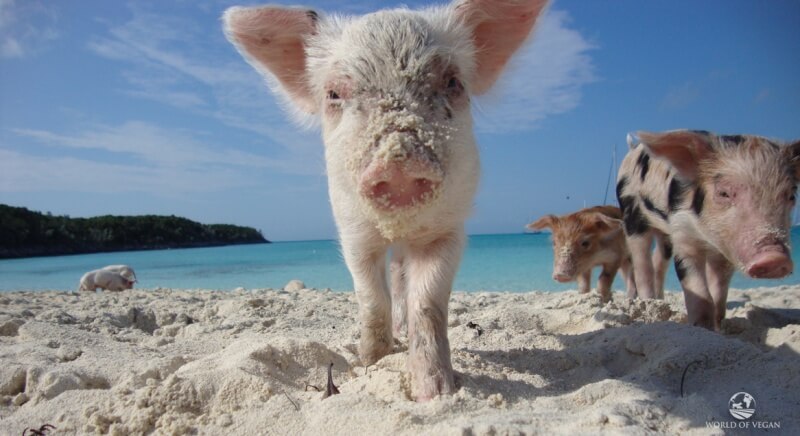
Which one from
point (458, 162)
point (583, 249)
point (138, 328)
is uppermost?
point (458, 162)

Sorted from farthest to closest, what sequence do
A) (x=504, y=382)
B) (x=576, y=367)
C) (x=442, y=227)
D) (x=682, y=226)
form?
(x=682, y=226) < (x=576, y=367) < (x=442, y=227) < (x=504, y=382)

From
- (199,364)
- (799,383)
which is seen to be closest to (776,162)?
(799,383)

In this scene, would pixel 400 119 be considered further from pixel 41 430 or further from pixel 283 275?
pixel 283 275

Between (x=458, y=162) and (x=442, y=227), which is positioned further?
(x=442, y=227)

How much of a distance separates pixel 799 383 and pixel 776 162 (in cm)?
182

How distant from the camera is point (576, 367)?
2848 mm

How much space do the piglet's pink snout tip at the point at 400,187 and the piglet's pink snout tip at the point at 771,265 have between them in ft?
7.74

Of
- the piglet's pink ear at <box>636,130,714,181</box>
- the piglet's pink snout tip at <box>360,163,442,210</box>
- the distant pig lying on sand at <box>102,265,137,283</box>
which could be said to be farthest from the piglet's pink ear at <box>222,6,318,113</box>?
the distant pig lying on sand at <box>102,265,137,283</box>

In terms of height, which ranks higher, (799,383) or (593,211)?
(593,211)

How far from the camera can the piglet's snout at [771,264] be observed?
3.06m

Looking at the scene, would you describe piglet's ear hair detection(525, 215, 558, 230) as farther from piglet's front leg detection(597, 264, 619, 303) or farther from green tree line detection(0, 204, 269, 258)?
green tree line detection(0, 204, 269, 258)

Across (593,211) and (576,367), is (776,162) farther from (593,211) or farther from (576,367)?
(593,211)

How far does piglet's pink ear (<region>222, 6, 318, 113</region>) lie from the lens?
2.83m

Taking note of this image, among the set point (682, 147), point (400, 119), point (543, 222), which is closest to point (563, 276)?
point (543, 222)
